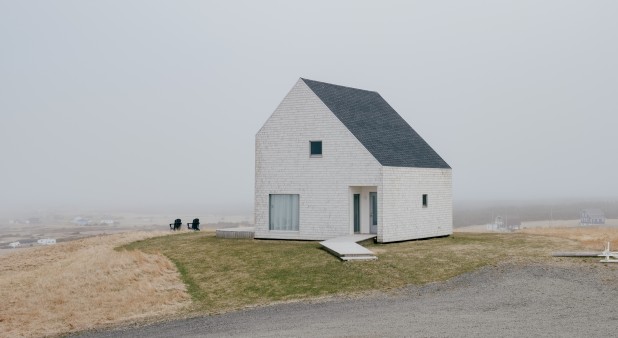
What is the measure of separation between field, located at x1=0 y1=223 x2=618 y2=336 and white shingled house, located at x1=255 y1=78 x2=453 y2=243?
1.49 metres

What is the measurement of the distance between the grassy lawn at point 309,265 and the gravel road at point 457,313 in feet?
5.77

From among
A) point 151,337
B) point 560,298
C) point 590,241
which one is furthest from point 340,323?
point 590,241

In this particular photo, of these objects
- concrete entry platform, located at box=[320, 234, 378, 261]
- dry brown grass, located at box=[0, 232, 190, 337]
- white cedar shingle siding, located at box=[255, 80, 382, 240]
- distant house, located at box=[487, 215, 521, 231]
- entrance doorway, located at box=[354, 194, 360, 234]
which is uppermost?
white cedar shingle siding, located at box=[255, 80, 382, 240]

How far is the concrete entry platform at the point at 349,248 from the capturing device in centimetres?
2606

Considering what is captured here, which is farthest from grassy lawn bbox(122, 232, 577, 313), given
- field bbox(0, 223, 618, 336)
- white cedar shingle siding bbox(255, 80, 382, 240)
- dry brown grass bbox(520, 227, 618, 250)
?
white cedar shingle siding bbox(255, 80, 382, 240)

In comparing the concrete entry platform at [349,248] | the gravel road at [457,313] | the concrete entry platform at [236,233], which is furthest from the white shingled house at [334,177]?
the gravel road at [457,313]

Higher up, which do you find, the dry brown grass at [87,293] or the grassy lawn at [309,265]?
the grassy lawn at [309,265]

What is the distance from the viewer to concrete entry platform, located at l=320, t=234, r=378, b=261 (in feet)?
85.5

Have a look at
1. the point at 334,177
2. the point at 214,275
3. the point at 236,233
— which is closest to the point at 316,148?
the point at 334,177

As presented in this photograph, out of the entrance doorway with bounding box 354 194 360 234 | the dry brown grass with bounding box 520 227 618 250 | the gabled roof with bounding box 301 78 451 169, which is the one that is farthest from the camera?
→ the gabled roof with bounding box 301 78 451 169

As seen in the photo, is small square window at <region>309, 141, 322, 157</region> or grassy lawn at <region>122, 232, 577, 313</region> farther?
small square window at <region>309, 141, 322, 157</region>

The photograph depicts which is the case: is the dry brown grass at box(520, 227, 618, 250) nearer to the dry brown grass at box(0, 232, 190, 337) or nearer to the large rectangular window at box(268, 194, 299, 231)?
the large rectangular window at box(268, 194, 299, 231)

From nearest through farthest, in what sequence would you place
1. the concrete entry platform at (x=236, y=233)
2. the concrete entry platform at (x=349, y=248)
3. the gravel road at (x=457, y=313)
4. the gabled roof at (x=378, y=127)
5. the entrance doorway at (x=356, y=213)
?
the gravel road at (x=457, y=313), the concrete entry platform at (x=349, y=248), the entrance doorway at (x=356, y=213), the gabled roof at (x=378, y=127), the concrete entry platform at (x=236, y=233)

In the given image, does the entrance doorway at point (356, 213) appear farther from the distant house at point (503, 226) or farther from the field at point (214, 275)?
the distant house at point (503, 226)
